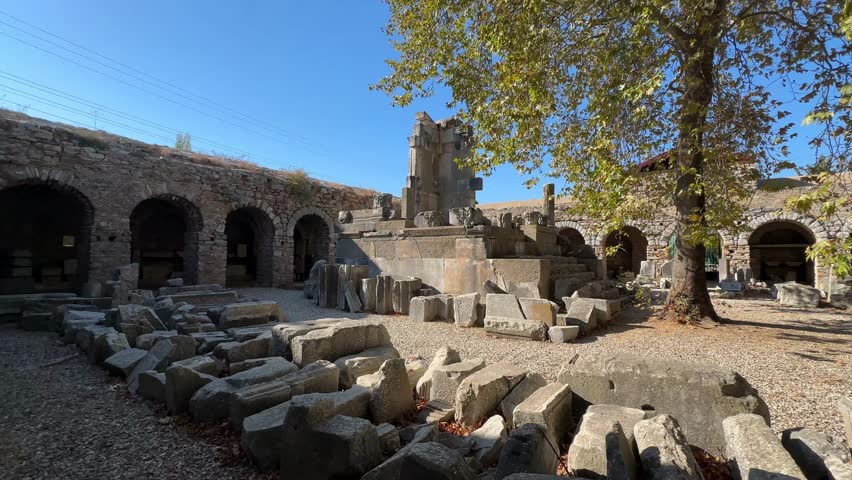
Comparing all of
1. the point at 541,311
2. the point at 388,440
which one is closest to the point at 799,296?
the point at 541,311

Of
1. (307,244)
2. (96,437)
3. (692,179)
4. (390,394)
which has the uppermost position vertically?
(692,179)

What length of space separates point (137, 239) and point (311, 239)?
6.33m

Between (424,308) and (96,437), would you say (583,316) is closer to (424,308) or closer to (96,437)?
(424,308)

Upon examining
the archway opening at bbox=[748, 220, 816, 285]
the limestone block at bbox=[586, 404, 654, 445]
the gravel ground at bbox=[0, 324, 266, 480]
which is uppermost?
the archway opening at bbox=[748, 220, 816, 285]

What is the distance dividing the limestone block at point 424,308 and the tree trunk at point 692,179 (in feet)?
13.7

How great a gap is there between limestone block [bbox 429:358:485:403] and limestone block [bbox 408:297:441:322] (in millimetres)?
3686

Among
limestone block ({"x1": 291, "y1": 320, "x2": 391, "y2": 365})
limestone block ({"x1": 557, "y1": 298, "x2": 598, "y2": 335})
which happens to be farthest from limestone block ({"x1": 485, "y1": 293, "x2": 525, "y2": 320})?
limestone block ({"x1": 291, "y1": 320, "x2": 391, "y2": 365})

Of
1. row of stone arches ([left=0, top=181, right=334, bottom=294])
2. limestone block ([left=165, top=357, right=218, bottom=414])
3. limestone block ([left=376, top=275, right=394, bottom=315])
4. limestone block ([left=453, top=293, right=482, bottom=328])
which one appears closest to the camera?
limestone block ([left=165, top=357, right=218, bottom=414])

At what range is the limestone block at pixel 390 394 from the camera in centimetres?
306

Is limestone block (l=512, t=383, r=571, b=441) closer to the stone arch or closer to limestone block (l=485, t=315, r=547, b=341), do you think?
limestone block (l=485, t=315, r=547, b=341)

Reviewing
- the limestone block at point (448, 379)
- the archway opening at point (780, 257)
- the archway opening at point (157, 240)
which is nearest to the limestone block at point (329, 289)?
the limestone block at point (448, 379)

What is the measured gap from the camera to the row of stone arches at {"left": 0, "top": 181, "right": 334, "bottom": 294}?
1134 centimetres

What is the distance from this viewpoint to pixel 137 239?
14.5 metres

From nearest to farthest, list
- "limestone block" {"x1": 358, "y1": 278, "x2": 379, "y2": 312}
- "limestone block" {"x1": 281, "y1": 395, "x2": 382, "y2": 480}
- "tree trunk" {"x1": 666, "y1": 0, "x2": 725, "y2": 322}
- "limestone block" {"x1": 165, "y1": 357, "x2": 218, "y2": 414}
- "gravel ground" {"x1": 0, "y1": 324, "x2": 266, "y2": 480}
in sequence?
"limestone block" {"x1": 281, "y1": 395, "x2": 382, "y2": 480}
"gravel ground" {"x1": 0, "y1": 324, "x2": 266, "y2": 480}
"limestone block" {"x1": 165, "y1": 357, "x2": 218, "y2": 414}
"tree trunk" {"x1": 666, "y1": 0, "x2": 725, "y2": 322}
"limestone block" {"x1": 358, "y1": 278, "x2": 379, "y2": 312}
